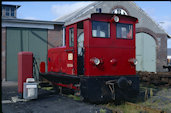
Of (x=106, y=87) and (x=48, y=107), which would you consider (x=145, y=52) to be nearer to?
(x=106, y=87)

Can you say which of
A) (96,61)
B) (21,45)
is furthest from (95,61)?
(21,45)

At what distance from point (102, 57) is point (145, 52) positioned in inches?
558

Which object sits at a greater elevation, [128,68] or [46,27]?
[46,27]

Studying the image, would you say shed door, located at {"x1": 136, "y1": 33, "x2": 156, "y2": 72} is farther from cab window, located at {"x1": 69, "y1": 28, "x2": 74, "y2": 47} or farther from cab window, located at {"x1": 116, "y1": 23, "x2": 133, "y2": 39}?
cab window, located at {"x1": 69, "y1": 28, "x2": 74, "y2": 47}

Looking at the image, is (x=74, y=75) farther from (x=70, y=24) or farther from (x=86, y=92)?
(x=70, y=24)

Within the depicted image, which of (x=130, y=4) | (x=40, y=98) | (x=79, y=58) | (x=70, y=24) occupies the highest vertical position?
(x=130, y=4)

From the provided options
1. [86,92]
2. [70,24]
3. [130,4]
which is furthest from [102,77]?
[130,4]

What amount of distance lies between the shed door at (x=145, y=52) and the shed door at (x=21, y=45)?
913 centimetres

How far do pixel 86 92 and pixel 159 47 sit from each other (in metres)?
15.9

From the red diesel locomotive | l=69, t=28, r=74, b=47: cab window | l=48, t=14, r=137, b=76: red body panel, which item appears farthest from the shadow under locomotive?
l=69, t=28, r=74, b=47: cab window

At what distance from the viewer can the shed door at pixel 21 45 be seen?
47.5ft

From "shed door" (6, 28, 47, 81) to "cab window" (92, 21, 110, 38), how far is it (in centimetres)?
866

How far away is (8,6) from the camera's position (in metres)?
25.2

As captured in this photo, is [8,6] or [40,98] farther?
[8,6]
